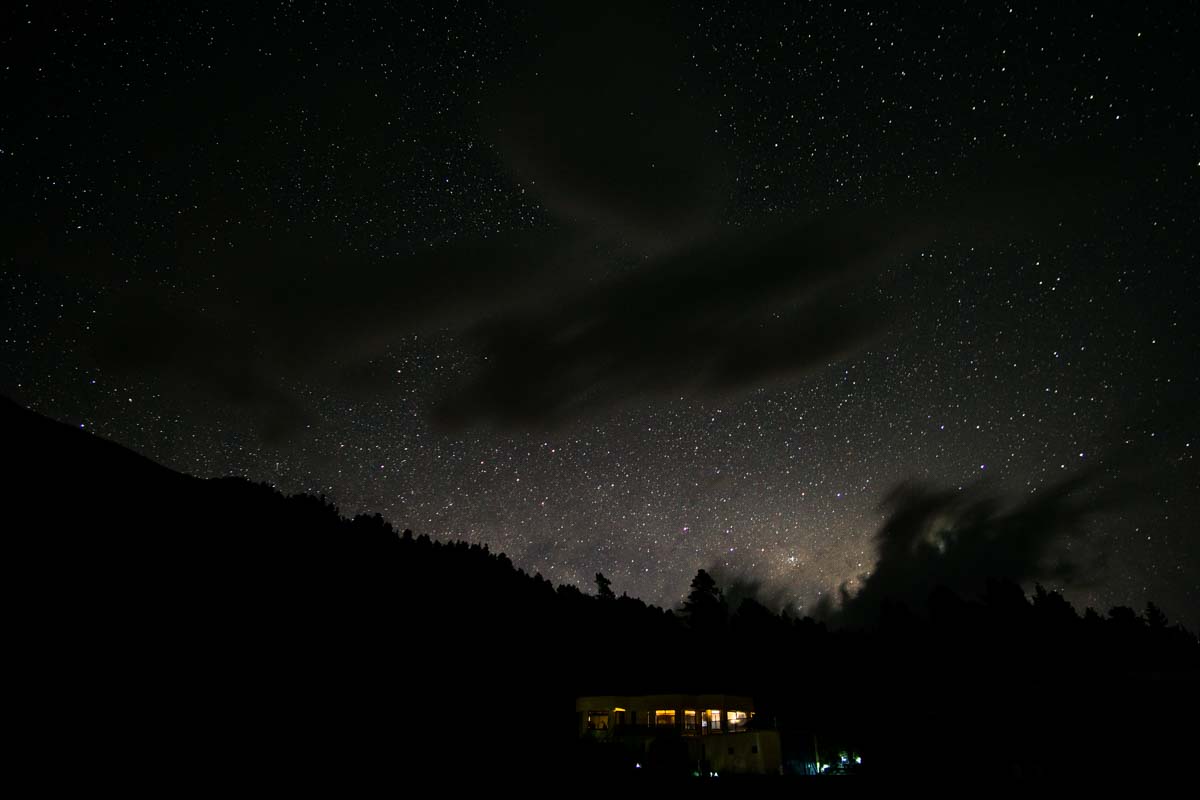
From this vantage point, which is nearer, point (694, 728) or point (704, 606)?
point (694, 728)

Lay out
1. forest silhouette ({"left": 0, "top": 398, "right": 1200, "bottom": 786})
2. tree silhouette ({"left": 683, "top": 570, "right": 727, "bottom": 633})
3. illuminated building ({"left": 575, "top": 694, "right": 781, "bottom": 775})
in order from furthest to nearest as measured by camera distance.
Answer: tree silhouette ({"left": 683, "top": 570, "right": 727, "bottom": 633}) → illuminated building ({"left": 575, "top": 694, "right": 781, "bottom": 775}) → forest silhouette ({"left": 0, "top": 398, "right": 1200, "bottom": 786})

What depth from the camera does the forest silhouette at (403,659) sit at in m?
27.8

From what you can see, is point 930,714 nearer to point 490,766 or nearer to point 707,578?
point 490,766

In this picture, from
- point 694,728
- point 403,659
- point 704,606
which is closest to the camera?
point 694,728

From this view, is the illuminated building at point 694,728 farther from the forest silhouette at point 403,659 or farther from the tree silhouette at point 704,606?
the tree silhouette at point 704,606

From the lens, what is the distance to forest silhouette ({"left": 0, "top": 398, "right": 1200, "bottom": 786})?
91.3 feet

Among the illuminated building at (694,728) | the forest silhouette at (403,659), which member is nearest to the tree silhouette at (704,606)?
the forest silhouette at (403,659)

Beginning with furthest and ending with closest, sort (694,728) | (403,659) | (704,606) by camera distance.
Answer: (704,606) < (403,659) < (694,728)

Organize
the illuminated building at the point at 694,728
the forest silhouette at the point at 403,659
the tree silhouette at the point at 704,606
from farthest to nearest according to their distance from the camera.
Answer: the tree silhouette at the point at 704,606 → the illuminated building at the point at 694,728 → the forest silhouette at the point at 403,659

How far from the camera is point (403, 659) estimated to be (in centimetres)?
5628

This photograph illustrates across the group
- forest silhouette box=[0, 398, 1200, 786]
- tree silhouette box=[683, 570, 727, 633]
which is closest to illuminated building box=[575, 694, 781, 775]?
forest silhouette box=[0, 398, 1200, 786]

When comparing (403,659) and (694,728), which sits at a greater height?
(403,659)

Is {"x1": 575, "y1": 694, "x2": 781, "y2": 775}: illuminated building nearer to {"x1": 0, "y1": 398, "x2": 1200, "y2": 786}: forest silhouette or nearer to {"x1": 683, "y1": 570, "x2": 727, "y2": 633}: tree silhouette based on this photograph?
{"x1": 0, "y1": 398, "x2": 1200, "y2": 786}: forest silhouette

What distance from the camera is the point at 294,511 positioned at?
274 ft
